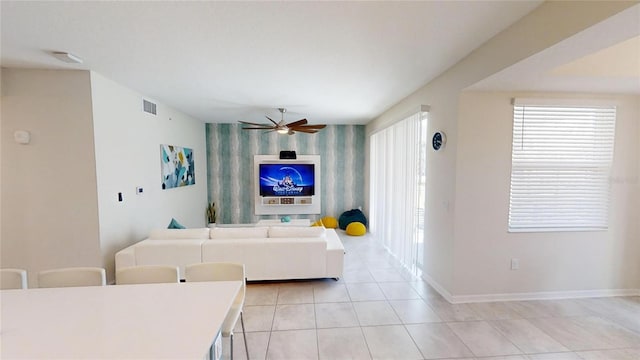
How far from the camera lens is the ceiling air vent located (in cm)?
399

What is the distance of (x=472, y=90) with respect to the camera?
111 inches

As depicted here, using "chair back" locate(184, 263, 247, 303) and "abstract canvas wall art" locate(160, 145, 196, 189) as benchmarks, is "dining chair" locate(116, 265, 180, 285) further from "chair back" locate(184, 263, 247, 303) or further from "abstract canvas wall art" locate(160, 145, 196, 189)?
"abstract canvas wall art" locate(160, 145, 196, 189)

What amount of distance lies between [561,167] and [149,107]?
549 cm

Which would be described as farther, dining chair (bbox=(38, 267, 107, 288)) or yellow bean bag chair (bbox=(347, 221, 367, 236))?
yellow bean bag chair (bbox=(347, 221, 367, 236))

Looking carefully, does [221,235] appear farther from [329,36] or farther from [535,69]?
[535,69]

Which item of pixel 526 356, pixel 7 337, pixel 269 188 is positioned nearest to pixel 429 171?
pixel 526 356

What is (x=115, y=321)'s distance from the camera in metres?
1.41

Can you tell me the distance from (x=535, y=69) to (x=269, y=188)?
5568 mm

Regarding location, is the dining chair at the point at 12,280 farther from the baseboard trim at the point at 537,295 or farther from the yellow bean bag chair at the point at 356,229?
the yellow bean bag chair at the point at 356,229

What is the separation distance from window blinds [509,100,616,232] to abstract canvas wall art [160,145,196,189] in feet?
16.1

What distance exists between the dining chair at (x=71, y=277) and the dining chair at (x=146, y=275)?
0.13 metres

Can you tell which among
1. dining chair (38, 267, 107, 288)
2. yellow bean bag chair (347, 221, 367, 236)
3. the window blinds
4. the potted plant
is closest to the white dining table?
dining chair (38, 267, 107, 288)

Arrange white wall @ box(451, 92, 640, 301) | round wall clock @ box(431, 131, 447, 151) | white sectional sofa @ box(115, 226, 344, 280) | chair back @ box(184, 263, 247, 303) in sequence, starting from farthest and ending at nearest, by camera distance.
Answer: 1. white sectional sofa @ box(115, 226, 344, 280)
2. round wall clock @ box(431, 131, 447, 151)
3. white wall @ box(451, 92, 640, 301)
4. chair back @ box(184, 263, 247, 303)

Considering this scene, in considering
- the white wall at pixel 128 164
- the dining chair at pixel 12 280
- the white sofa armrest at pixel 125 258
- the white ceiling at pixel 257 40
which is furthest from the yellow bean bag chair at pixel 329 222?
the dining chair at pixel 12 280
